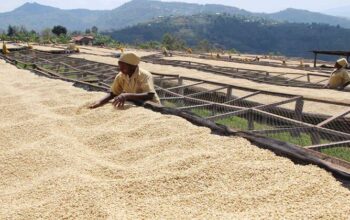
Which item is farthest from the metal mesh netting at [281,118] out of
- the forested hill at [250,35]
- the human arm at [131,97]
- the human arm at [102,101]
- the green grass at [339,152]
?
the forested hill at [250,35]

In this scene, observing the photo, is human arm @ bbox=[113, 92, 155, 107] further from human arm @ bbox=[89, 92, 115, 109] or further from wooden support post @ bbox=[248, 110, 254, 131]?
wooden support post @ bbox=[248, 110, 254, 131]

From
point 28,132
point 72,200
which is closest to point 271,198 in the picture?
point 72,200

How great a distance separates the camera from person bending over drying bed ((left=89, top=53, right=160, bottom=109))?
16.3ft

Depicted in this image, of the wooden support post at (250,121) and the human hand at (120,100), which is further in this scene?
the wooden support post at (250,121)

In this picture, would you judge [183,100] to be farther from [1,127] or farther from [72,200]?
[72,200]

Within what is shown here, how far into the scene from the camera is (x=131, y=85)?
17.2 ft

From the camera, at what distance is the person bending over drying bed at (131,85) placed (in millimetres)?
4977

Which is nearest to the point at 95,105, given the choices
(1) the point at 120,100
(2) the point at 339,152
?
(1) the point at 120,100

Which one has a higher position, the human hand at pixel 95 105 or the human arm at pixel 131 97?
the human arm at pixel 131 97

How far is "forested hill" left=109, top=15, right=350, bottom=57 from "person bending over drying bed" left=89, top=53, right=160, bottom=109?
13739cm

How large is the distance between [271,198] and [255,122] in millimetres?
2969

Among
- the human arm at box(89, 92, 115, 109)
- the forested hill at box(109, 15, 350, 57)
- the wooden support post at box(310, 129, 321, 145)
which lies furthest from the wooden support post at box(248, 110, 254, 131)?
the forested hill at box(109, 15, 350, 57)

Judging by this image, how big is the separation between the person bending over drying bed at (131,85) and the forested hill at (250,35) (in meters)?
137

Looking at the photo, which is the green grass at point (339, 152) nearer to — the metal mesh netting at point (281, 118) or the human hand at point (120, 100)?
the metal mesh netting at point (281, 118)
